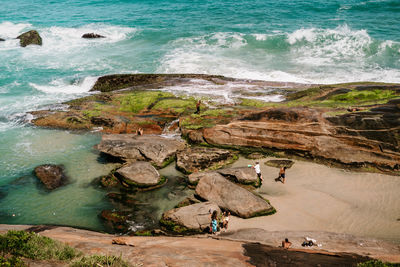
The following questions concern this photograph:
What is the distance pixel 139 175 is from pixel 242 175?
611 centimetres

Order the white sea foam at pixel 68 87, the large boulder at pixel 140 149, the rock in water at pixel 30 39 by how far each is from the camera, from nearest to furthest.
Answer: the large boulder at pixel 140 149
the white sea foam at pixel 68 87
the rock in water at pixel 30 39

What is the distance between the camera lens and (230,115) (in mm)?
22344

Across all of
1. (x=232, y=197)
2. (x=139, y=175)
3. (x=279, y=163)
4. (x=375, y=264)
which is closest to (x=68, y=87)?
(x=139, y=175)

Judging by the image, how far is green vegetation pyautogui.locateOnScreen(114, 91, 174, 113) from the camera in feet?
84.4

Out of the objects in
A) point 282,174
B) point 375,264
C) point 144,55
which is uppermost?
point 144,55

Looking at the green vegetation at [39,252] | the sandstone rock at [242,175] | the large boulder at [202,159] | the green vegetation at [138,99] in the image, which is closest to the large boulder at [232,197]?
the sandstone rock at [242,175]

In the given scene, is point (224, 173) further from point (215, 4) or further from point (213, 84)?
point (215, 4)

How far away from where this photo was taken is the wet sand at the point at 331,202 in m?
13.6

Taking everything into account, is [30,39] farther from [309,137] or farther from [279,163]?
[309,137]

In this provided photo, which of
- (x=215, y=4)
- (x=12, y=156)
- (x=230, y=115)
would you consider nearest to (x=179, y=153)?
(x=230, y=115)

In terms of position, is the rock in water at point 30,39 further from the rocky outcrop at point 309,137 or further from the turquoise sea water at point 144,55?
the rocky outcrop at point 309,137

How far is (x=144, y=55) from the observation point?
140 feet

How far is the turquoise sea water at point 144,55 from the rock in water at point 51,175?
571mm

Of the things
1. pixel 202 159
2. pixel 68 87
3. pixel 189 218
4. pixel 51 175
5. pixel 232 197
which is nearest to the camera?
pixel 189 218
